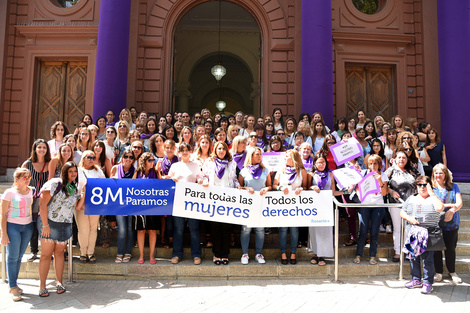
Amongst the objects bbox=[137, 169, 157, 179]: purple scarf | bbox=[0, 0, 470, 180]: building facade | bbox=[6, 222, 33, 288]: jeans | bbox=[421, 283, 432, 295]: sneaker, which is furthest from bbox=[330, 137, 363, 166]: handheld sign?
bbox=[0, 0, 470, 180]: building facade

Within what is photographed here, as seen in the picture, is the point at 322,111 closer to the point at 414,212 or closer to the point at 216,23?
the point at 414,212

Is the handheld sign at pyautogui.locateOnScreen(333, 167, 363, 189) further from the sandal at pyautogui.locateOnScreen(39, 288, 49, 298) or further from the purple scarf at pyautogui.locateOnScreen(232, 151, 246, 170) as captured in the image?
the sandal at pyautogui.locateOnScreen(39, 288, 49, 298)

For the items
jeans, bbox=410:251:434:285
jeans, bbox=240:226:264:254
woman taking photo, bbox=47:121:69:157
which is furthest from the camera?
woman taking photo, bbox=47:121:69:157

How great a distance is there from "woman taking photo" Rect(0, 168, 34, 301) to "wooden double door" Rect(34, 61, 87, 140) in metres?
8.29

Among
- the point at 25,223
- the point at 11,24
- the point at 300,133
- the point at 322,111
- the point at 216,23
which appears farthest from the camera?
the point at 216,23

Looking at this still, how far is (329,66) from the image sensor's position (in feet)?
34.2

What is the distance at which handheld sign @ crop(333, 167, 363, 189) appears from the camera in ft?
19.7

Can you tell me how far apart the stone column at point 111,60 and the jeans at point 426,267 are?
884 cm

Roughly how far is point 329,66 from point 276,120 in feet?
9.40

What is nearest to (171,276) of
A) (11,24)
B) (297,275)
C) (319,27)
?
(297,275)

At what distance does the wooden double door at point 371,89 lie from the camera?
42.0 ft

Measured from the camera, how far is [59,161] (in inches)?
227

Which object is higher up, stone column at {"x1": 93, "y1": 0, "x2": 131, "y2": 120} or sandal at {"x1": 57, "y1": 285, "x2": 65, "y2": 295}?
stone column at {"x1": 93, "y1": 0, "x2": 131, "y2": 120}

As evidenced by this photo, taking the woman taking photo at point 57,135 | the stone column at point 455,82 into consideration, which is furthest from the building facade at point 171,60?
the woman taking photo at point 57,135
